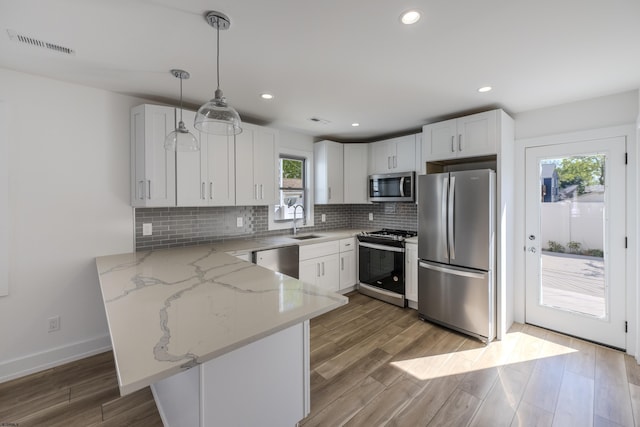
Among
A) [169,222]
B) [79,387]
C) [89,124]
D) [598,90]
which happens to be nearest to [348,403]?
[79,387]

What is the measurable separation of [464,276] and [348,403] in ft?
5.89

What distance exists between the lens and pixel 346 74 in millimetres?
2271

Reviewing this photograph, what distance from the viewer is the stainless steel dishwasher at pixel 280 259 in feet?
10.0

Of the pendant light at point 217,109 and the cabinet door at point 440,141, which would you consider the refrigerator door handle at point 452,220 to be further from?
the pendant light at point 217,109

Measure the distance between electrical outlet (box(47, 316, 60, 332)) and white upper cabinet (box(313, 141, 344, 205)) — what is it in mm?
3169

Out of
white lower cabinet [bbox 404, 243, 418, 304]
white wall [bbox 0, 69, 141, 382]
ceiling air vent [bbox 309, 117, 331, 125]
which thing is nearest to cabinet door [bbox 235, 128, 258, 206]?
ceiling air vent [bbox 309, 117, 331, 125]

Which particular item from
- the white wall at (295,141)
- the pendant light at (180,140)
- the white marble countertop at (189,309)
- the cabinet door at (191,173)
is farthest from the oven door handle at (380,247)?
the pendant light at (180,140)

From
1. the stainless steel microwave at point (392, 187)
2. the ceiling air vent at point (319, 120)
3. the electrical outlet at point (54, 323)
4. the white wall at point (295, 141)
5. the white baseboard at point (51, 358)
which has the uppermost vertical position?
the ceiling air vent at point (319, 120)

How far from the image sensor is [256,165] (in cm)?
337

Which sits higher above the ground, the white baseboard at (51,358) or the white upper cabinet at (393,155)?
the white upper cabinet at (393,155)

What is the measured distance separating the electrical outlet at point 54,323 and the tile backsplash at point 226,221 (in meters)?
0.83

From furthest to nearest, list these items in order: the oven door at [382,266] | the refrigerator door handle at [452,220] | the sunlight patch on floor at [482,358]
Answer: the oven door at [382,266] < the refrigerator door handle at [452,220] < the sunlight patch on floor at [482,358]

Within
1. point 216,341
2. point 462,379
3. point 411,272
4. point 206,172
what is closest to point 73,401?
point 216,341

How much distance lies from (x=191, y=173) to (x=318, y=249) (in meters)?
1.77
